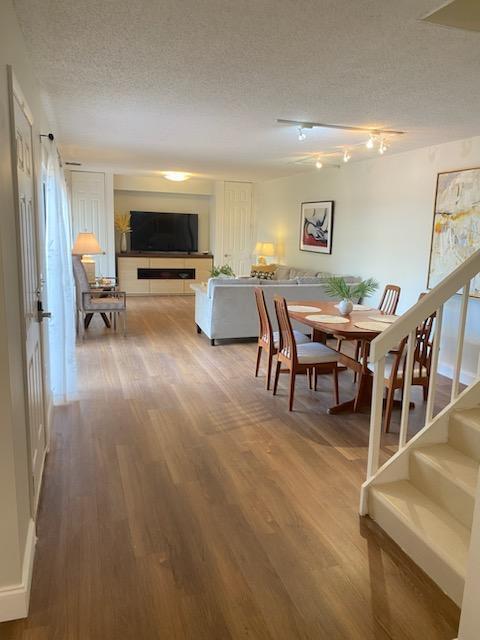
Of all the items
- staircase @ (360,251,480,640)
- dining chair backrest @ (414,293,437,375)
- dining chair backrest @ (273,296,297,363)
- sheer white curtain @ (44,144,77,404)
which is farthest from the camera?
dining chair backrest @ (273,296,297,363)

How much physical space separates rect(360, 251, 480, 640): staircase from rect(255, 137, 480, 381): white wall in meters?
2.35

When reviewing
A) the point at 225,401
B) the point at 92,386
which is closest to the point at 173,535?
the point at 225,401

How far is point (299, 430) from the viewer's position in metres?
3.64

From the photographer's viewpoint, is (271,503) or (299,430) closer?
(271,503)

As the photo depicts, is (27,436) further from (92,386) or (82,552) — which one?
(92,386)

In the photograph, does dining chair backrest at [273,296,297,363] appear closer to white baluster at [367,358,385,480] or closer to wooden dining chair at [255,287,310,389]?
wooden dining chair at [255,287,310,389]

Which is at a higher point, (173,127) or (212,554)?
(173,127)

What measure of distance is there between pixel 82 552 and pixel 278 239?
289 inches

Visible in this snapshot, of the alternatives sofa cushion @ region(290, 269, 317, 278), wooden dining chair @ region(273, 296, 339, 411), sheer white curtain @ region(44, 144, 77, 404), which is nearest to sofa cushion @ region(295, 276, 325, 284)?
sofa cushion @ region(290, 269, 317, 278)

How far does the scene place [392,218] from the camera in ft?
19.0

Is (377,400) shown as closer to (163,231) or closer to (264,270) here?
(264,270)

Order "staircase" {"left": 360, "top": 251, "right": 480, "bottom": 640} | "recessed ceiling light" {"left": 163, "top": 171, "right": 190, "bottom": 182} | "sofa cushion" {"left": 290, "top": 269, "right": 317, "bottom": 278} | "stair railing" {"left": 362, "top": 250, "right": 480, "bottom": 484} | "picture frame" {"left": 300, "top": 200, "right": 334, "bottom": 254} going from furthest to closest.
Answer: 1. "recessed ceiling light" {"left": 163, "top": 171, "right": 190, "bottom": 182}
2. "sofa cushion" {"left": 290, "top": 269, "right": 317, "bottom": 278}
3. "picture frame" {"left": 300, "top": 200, "right": 334, "bottom": 254}
4. "stair railing" {"left": 362, "top": 250, "right": 480, "bottom": 484}
5. "staircase" {"left": 360, "top": 251, "right": 480, "bottom": 640}

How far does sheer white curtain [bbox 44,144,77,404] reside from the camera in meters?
3.54

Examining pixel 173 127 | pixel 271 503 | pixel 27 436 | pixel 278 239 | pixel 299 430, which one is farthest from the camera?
pixel 278 239
